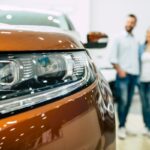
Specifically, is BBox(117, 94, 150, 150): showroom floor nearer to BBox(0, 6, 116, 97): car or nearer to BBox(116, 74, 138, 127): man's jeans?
BBox(116, 74, 138, 127): man's jeans

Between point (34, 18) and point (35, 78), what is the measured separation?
1.79 metres

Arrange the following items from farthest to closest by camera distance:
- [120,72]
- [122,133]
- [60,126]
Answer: [120,72]
[122,133]
[60,126]

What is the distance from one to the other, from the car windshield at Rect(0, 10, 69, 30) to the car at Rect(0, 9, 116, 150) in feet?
4.27

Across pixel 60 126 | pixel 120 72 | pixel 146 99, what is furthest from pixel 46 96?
pixel 146 99

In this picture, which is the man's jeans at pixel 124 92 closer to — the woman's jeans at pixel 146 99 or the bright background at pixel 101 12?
the woman's jeans at pixel 146 99

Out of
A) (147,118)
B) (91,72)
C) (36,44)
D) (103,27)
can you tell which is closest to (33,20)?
(91,72)

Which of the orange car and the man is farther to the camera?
the man

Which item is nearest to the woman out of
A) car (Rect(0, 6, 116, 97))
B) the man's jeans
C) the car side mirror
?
the man's jeans

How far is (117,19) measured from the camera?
707 cm

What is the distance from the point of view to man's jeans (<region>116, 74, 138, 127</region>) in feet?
13.6

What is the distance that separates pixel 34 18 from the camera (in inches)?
109

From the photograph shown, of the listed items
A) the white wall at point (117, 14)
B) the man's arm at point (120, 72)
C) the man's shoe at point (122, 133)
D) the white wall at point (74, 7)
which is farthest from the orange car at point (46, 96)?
the white wall at point (117, 14)

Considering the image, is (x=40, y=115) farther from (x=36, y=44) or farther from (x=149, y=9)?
(x=149, y=9)

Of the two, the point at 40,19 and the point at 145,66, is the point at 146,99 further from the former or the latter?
the point at 40,19
